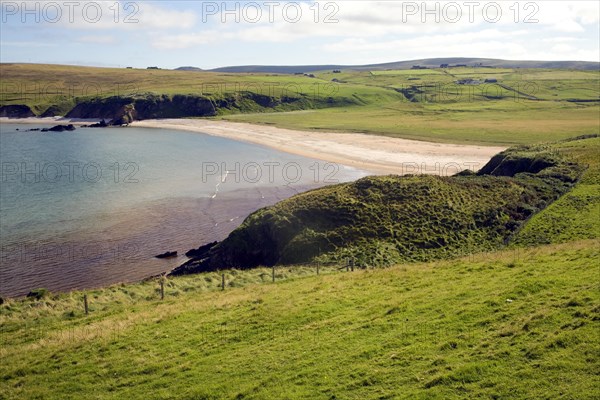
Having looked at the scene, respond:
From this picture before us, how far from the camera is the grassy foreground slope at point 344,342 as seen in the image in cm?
1591

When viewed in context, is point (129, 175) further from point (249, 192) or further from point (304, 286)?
point (304, 286)

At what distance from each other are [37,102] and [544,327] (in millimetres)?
202465

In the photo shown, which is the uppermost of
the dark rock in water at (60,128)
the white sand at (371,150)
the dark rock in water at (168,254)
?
the dark rock in water at (60,128)

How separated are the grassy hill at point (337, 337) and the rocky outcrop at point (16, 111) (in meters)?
169

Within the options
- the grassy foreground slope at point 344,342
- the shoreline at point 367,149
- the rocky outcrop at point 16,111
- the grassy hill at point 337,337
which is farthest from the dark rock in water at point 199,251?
the rocky outcrop at point 16,111

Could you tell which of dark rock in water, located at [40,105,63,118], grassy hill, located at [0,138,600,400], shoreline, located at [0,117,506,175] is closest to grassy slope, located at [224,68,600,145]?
shoreline, located at [0,117,506,175]

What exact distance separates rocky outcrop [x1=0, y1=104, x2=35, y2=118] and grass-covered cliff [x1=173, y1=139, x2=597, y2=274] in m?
163

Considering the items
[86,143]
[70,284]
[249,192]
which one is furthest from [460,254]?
[86,143]

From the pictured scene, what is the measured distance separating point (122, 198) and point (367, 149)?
184 ft

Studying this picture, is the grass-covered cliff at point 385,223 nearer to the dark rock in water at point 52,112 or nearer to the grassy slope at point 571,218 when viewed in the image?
the grassy slope at point 571,218

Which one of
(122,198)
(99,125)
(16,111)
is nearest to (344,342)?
(122,198)

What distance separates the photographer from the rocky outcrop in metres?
174

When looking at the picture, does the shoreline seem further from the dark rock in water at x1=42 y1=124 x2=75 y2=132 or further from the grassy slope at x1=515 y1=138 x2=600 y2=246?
the dark rock in water at x1=42 y1=124 x2=75 y2=132

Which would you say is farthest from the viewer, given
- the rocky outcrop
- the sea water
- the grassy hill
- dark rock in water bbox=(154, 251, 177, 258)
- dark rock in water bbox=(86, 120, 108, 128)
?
the rocky outcrop
